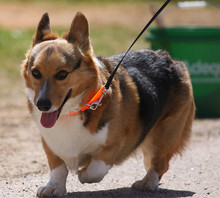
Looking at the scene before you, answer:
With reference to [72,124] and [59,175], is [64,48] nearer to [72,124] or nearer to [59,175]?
[72,124]

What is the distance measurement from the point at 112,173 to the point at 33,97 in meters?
1.61

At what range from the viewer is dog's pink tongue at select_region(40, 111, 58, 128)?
4309mm

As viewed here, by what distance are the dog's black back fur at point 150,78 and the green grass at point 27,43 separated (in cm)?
733

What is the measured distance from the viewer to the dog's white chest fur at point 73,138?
14.6 feet

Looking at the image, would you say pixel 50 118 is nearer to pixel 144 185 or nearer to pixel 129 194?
pixel 129 194

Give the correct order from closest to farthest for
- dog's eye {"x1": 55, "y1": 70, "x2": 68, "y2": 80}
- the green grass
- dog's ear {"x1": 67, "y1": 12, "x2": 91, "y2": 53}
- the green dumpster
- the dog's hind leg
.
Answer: dog's eye {"x1": 55, "y1": 70, "x2": 68, "y2": 80} → dog's ear {"x1": 67, "y1": 12, "x2": 91, "y2": 53} → the dog's hind leg → the green dumpster → the green grass

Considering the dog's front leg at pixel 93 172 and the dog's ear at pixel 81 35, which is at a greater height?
the dog's ear at pixel 81 35

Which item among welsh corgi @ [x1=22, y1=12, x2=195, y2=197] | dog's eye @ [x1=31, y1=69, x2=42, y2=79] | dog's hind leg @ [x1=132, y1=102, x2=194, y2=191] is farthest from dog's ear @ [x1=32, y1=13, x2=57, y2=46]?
dog's hind leg @ [x1=132, y1=102, x2=194, y2=191]

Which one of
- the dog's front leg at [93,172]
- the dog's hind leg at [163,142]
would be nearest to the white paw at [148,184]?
the dog's hind leg at [163,142]

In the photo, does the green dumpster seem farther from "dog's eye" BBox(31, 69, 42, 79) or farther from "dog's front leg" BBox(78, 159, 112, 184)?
"dog's eye" BBox(31, 69, 42, 79)

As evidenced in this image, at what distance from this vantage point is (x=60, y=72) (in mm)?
4305

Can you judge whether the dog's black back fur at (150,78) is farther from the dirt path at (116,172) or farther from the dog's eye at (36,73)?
A: the dog's eye at (36,73)

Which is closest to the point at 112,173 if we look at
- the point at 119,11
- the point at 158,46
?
the point at 158,46

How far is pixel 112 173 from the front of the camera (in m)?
5.64
